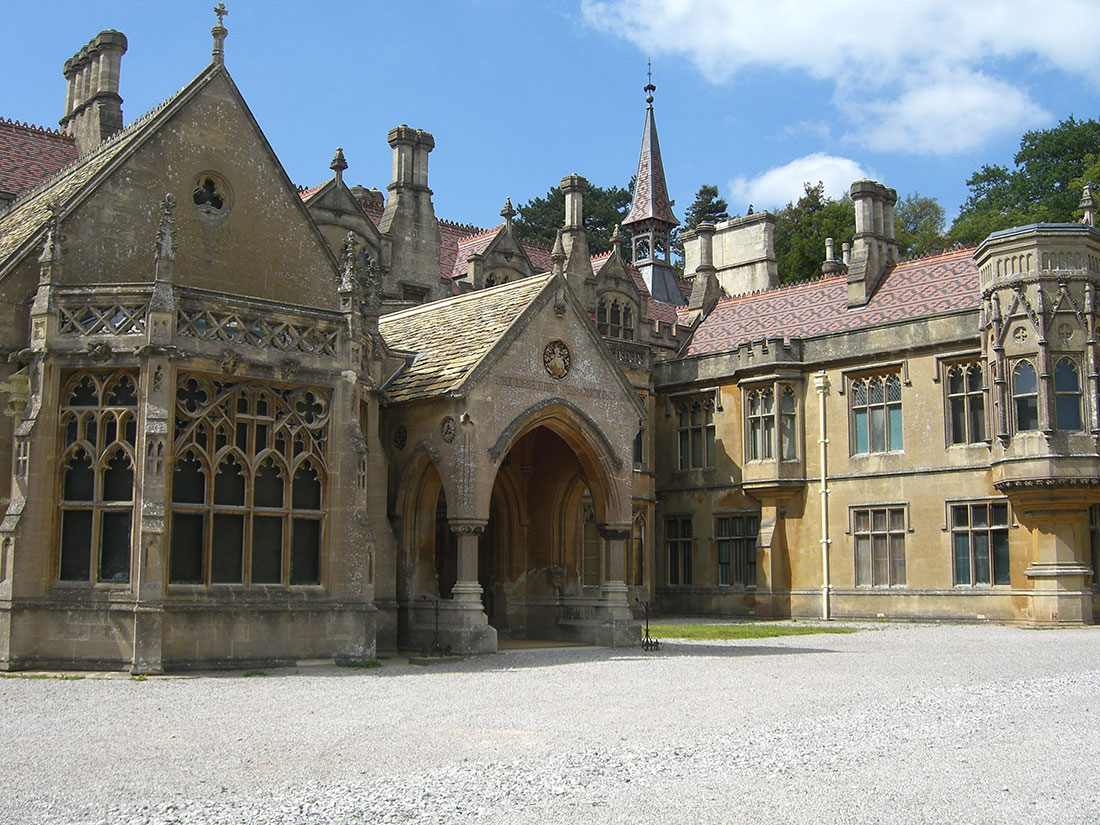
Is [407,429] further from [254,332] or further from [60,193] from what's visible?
[60,193]

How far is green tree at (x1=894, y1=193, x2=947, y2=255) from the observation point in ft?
194

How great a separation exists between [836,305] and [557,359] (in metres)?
18.2

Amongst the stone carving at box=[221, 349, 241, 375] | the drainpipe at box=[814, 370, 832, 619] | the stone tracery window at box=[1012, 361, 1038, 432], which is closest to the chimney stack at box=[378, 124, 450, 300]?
the drainpipe at box=[814, 370, 832, 619]

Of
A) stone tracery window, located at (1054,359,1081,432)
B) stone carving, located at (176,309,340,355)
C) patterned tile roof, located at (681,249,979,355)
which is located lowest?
stone carving, located at (176,309,340,355)

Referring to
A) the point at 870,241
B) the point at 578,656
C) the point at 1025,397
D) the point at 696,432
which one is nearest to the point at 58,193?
the point at 578,656

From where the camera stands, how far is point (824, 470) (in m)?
32.9

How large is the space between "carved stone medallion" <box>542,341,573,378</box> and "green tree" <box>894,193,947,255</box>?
4302cm

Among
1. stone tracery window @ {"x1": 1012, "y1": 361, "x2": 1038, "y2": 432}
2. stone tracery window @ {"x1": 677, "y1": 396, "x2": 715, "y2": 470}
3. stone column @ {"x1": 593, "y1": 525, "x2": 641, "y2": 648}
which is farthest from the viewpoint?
stone tracery window @ {"x1": 677, "y1": 396, "x2": 715, "y2": 470}

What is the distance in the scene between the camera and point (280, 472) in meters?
16.5

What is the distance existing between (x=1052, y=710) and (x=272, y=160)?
45.3 ft

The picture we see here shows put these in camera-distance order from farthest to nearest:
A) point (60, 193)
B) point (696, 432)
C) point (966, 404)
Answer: point (696, 432), point (966, 404), point (60, 193)

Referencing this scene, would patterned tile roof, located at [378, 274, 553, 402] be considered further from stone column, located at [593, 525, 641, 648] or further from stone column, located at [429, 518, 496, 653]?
stone column, located at [593, 525, 641, 648]

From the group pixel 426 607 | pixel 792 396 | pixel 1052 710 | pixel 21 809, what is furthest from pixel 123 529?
pixel 792 396

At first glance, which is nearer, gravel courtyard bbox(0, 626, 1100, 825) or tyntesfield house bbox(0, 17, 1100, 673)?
gravel courtyard bbox(0, 626, 1100, 825)
